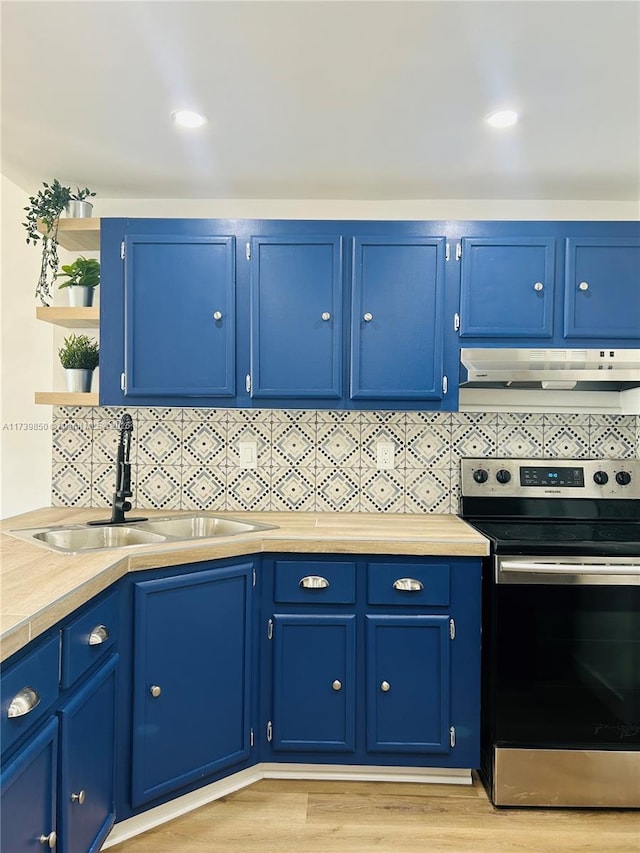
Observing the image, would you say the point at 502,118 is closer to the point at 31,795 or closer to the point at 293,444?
the point at 293,444

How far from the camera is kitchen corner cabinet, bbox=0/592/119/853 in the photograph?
116 cm

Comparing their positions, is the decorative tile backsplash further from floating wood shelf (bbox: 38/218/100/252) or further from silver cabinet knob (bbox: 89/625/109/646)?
silver cabinet knob (bbox: 89/625/109/646)

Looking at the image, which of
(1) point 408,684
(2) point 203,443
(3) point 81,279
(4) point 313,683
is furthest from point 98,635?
(3) point 81,279

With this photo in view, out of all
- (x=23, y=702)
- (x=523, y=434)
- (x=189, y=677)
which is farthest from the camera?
(x=523, y=434)

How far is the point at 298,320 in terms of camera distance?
97.5 inches

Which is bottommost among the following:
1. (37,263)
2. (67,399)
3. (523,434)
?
(523,434)

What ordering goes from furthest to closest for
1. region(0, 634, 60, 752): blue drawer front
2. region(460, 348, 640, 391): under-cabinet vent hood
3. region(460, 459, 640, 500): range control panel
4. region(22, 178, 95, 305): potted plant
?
region(460, 459, 640, 500): range control panel
region(22, 178, 95, 305): potted plant
region(460, 348, 640, 391): under-cabinet vent hood
region(0, 634, 60, 752): blue drawer front

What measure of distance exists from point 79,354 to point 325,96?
1465mm

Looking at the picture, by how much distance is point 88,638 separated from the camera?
1550mm

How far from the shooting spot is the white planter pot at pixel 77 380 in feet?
8.34

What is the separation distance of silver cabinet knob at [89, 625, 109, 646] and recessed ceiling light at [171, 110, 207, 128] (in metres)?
1.68

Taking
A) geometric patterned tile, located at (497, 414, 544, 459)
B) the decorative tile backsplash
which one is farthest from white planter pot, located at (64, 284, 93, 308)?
geometric patterned tile, located at (497, 414, 544, 459)

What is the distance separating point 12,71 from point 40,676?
174cm

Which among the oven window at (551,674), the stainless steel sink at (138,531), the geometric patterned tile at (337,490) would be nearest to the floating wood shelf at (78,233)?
the stainless steel sink at (138,531)
